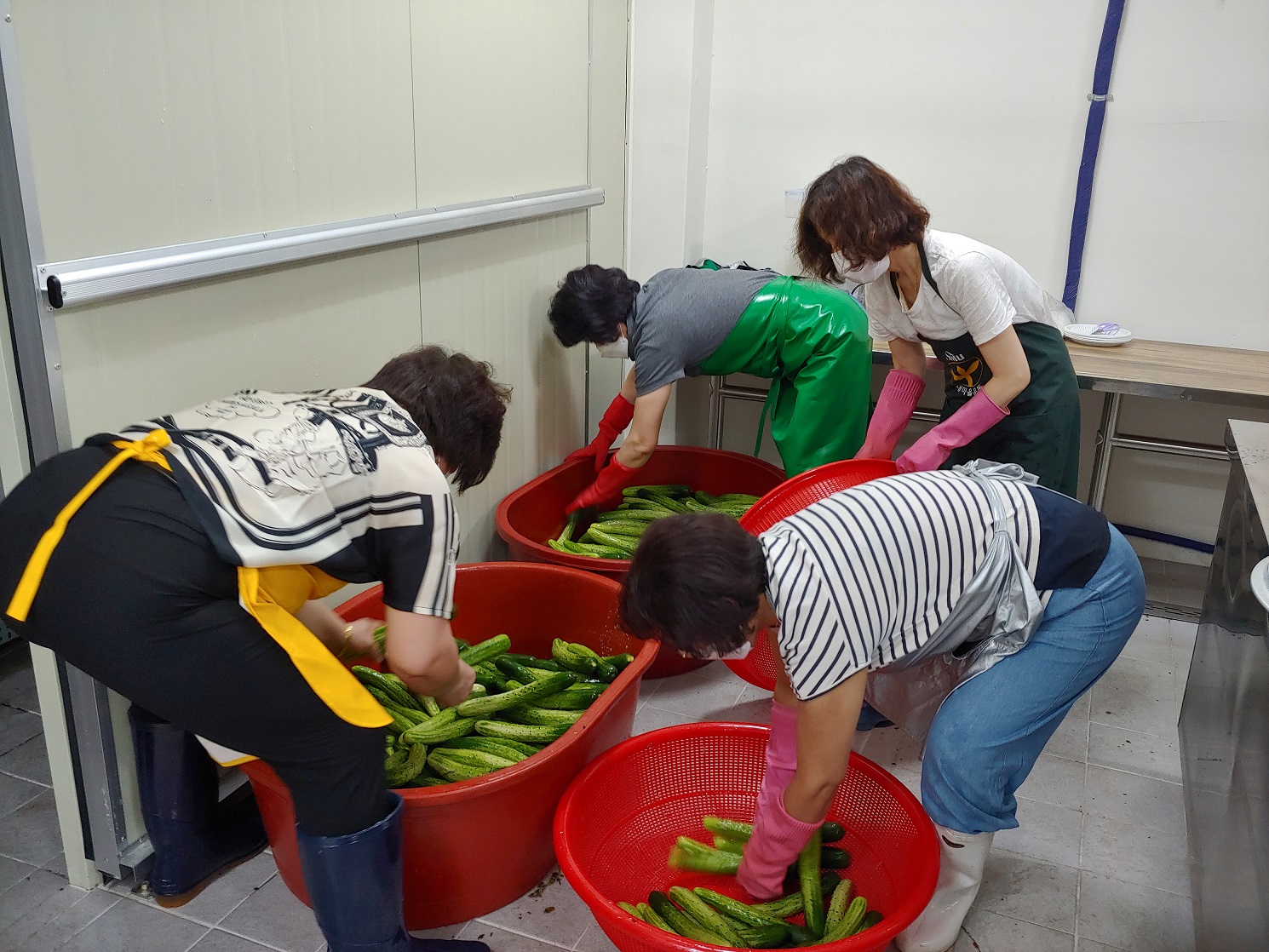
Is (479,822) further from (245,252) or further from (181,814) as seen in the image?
(245,252)

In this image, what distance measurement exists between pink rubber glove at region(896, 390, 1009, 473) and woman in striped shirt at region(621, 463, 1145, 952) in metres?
0.52

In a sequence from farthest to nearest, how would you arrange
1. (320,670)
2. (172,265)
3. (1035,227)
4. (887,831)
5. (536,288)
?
(1035,227), (536,288), (887,831), (172,265), (320,670)

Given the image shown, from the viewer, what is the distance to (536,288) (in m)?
3.32

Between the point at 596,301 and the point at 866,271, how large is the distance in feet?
2.95

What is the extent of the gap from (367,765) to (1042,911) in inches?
58.2

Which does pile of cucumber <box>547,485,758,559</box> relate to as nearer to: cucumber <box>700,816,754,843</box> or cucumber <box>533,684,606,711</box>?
cucumber <box>533,684,606,711</box>

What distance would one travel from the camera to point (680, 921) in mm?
1831

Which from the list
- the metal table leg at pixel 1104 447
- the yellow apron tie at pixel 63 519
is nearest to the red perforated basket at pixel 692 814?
the yellow apron tie at pixel 63 519

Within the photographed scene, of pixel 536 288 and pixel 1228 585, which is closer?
pixel 1228 585

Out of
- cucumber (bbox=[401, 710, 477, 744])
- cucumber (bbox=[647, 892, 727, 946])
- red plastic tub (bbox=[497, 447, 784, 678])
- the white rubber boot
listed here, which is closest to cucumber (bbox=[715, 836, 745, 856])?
cucumber (bbox=[647, 892, 727, 946])

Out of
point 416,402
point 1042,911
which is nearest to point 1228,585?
point 1042,911

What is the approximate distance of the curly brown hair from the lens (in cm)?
232

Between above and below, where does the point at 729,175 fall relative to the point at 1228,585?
above

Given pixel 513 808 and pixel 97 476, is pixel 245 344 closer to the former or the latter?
pixel 97 476
